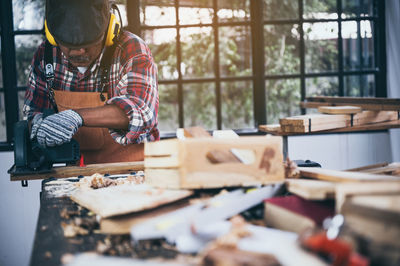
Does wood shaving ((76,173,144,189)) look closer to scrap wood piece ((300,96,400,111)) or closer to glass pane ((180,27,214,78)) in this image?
scrap wood piece ((300,96,400,111))

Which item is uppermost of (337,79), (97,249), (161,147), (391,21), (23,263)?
(391,21)

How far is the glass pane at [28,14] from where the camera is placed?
3.84 metres

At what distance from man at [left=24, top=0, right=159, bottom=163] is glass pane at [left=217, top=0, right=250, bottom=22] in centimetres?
191

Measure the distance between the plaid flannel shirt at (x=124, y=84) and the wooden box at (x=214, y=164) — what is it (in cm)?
99

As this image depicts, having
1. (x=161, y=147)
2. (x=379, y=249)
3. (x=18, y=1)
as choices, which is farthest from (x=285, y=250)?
(x=18, y=1)

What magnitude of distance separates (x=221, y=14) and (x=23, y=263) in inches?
111

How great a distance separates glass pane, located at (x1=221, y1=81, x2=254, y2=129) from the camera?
4727 mm

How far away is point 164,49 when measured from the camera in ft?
13.8

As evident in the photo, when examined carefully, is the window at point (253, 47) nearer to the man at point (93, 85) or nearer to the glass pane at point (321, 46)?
the glass pane at point (321, 46)

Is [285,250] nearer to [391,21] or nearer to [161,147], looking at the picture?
[161,147]

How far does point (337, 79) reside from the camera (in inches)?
173

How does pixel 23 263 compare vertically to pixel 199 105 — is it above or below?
below

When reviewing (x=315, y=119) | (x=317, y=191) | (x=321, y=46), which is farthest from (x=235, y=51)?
(x=317, y=191)

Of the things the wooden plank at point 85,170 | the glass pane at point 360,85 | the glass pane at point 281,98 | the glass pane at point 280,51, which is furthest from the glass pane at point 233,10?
the wooden plank at point 85,170
